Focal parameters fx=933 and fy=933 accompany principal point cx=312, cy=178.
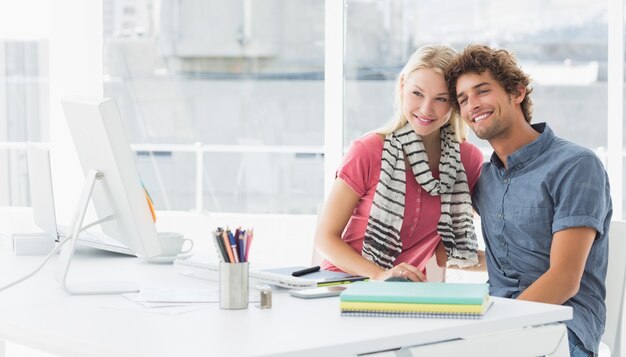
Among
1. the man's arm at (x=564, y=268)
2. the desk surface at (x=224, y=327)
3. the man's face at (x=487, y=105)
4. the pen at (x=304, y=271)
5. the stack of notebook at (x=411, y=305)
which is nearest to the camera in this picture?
the desk surface at (x=224, y=327)

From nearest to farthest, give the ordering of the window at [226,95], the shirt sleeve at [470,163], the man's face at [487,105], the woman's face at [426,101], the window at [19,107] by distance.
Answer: the man's face at [487,105] → the woman's face at [426,101] → the shirt sleeve at [470,163] → the window at [19,107] → the window at [226,95]

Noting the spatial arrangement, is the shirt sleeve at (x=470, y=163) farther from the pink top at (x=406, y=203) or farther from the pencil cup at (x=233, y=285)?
the pencil cup at (x=233, y=285)

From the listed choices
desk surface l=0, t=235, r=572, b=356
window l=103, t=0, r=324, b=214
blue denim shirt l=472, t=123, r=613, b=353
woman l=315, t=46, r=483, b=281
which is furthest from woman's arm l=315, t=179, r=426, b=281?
window l=103, t=0, r=324, b=214

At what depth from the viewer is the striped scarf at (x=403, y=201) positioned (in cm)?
247

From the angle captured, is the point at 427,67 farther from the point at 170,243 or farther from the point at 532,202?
the point at 170,243

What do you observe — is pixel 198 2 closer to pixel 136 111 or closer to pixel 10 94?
pixel 136 111

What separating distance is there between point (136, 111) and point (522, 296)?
557cm

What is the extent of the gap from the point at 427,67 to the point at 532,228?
517 millimetres

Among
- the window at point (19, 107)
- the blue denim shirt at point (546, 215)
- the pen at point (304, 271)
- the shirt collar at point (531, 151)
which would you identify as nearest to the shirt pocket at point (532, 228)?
the blue denim shirt at point (546, 215)

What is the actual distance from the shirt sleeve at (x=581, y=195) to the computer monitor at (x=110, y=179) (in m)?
0.95

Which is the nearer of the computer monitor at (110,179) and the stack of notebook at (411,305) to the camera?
the stack of notebook at (411,305)

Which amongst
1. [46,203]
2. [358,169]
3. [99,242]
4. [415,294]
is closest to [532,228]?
[358,169]

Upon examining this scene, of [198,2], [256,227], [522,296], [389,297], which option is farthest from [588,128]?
[389,297]

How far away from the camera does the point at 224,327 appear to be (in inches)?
61.6
